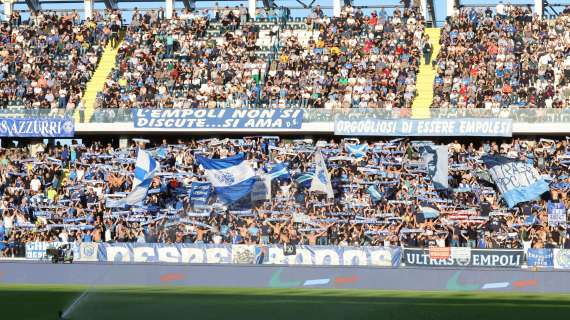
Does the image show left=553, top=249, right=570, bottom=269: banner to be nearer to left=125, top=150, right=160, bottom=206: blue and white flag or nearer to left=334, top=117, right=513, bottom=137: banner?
left=334, top=117, right=513, bottom=137: banner

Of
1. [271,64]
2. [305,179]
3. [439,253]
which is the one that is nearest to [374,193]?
[305,179]

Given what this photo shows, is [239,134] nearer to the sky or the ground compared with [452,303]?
nearer to the sky

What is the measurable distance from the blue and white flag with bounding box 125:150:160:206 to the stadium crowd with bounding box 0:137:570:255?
0.90 metres

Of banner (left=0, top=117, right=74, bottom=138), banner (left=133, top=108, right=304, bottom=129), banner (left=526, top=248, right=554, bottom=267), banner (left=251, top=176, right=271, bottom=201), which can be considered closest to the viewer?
banner (left=526, top=248, right=554, bottom=267)

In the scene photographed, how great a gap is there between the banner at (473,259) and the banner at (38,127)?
20406mm

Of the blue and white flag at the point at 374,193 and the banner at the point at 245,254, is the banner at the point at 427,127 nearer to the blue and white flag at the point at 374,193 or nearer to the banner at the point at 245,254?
the blue and white flag at the point at 374,193

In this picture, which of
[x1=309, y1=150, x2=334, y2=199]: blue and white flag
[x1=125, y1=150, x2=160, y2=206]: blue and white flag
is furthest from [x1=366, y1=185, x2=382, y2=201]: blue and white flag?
[x1=125, y1=150, x2=160, y2=206]: blue and white flag

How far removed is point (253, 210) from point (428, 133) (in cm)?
906

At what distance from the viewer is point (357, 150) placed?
157 ft

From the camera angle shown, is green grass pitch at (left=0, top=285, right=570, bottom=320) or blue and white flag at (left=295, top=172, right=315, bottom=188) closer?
green grass pitch at (left=0, top=285, right=570, bottom=320)

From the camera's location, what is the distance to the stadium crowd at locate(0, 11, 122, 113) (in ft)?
177

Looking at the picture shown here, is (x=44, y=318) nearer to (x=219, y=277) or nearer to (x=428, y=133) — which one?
(x=219, y=277)

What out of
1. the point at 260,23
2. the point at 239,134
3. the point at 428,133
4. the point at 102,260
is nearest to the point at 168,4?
the point at 260,23

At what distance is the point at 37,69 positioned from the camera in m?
55.4
